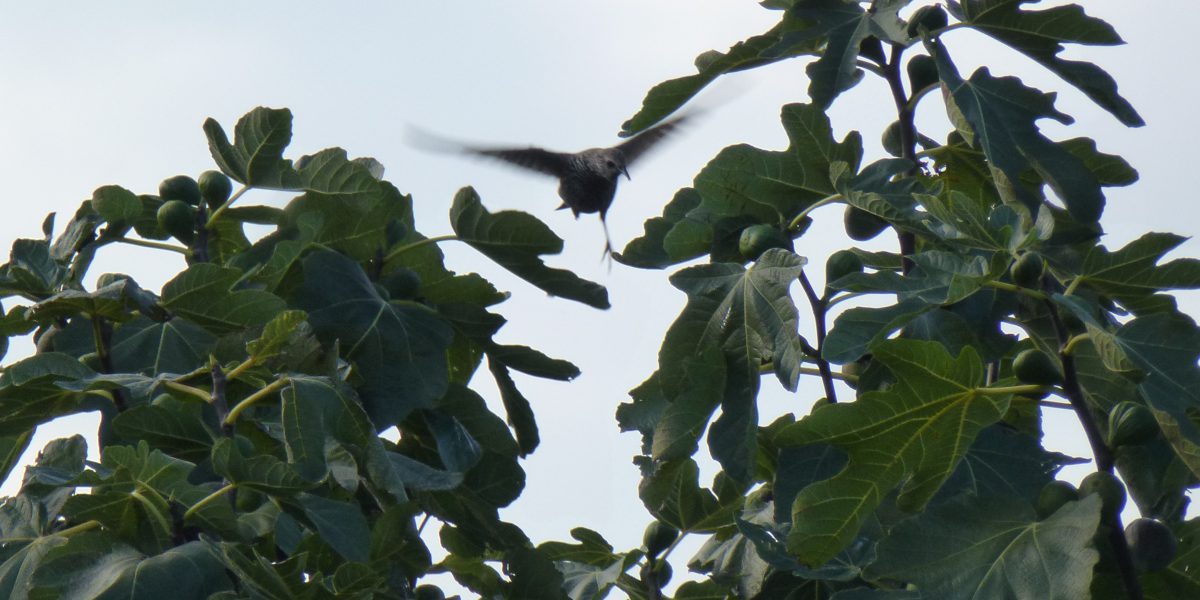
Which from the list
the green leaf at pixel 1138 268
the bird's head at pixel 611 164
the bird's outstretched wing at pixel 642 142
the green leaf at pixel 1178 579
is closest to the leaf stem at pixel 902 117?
the green leaf at pixel 1138 268

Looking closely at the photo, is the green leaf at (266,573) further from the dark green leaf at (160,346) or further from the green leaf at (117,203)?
the green leaf at (117,203)

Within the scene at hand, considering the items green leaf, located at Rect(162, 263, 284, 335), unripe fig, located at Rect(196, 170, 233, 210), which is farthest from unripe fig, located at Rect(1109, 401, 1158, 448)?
unripe fig, located at Rect(196, 170, 233, 210)

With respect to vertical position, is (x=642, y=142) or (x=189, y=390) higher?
(x=642, y=142)

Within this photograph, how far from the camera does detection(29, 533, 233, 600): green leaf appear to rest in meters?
2.25

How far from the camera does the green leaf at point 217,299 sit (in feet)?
9.26

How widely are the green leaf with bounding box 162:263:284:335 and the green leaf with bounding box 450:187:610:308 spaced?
1.73 feet

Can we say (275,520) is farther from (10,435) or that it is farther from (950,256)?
(950,256)

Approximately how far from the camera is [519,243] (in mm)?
3203

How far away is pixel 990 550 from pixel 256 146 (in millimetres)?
1764

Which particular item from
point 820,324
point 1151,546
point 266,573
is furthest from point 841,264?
point 266,573

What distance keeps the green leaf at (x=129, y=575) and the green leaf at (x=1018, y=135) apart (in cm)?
161

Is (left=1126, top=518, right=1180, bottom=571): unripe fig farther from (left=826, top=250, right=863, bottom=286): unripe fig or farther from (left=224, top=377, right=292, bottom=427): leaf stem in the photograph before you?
(left=224, top=377, right=292, bottom=427): leaf stem

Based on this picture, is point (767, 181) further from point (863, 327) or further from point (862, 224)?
point (863, 327)

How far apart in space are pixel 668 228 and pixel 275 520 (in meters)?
1.08
